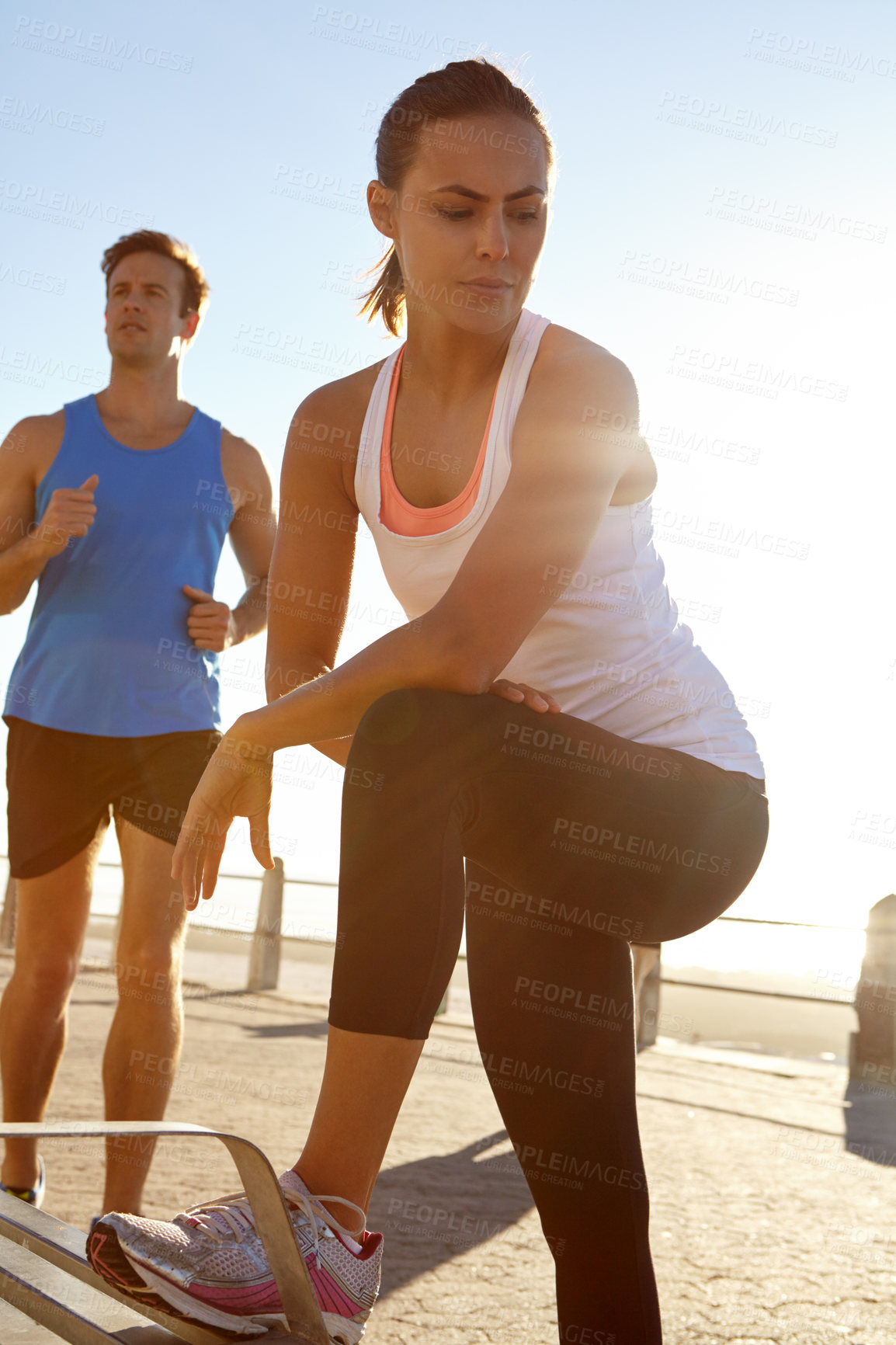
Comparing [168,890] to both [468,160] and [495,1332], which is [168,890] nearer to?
[495,1332]

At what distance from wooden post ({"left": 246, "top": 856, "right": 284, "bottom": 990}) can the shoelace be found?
989 cm

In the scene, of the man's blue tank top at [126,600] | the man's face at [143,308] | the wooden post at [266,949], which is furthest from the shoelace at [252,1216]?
the wooden post at [266,949]

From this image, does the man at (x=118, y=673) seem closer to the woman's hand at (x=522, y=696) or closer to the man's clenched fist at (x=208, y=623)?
the man's clenched fist at (x=208, y=623)

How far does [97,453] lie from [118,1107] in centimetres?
168

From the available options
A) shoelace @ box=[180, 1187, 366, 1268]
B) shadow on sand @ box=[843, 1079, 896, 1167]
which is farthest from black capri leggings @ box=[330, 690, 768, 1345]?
shadow on sand @ box=[843, 1079, 896, 1167]

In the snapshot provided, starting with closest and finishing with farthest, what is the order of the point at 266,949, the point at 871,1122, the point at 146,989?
the point at 146,989 < the point at 871,1122 < the point at 266,949

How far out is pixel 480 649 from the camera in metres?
1.44

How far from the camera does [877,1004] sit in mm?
8312

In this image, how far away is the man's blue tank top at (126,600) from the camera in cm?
296

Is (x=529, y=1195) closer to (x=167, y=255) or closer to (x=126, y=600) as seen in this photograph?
(x=126, y=600)

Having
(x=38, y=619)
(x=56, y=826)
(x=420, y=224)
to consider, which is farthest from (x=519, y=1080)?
(x=38, y=619)

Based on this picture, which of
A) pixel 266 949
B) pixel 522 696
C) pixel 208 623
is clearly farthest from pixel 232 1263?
pixel 266 949

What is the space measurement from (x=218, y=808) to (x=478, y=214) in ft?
3.09

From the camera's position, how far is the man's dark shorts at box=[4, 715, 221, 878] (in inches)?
115
